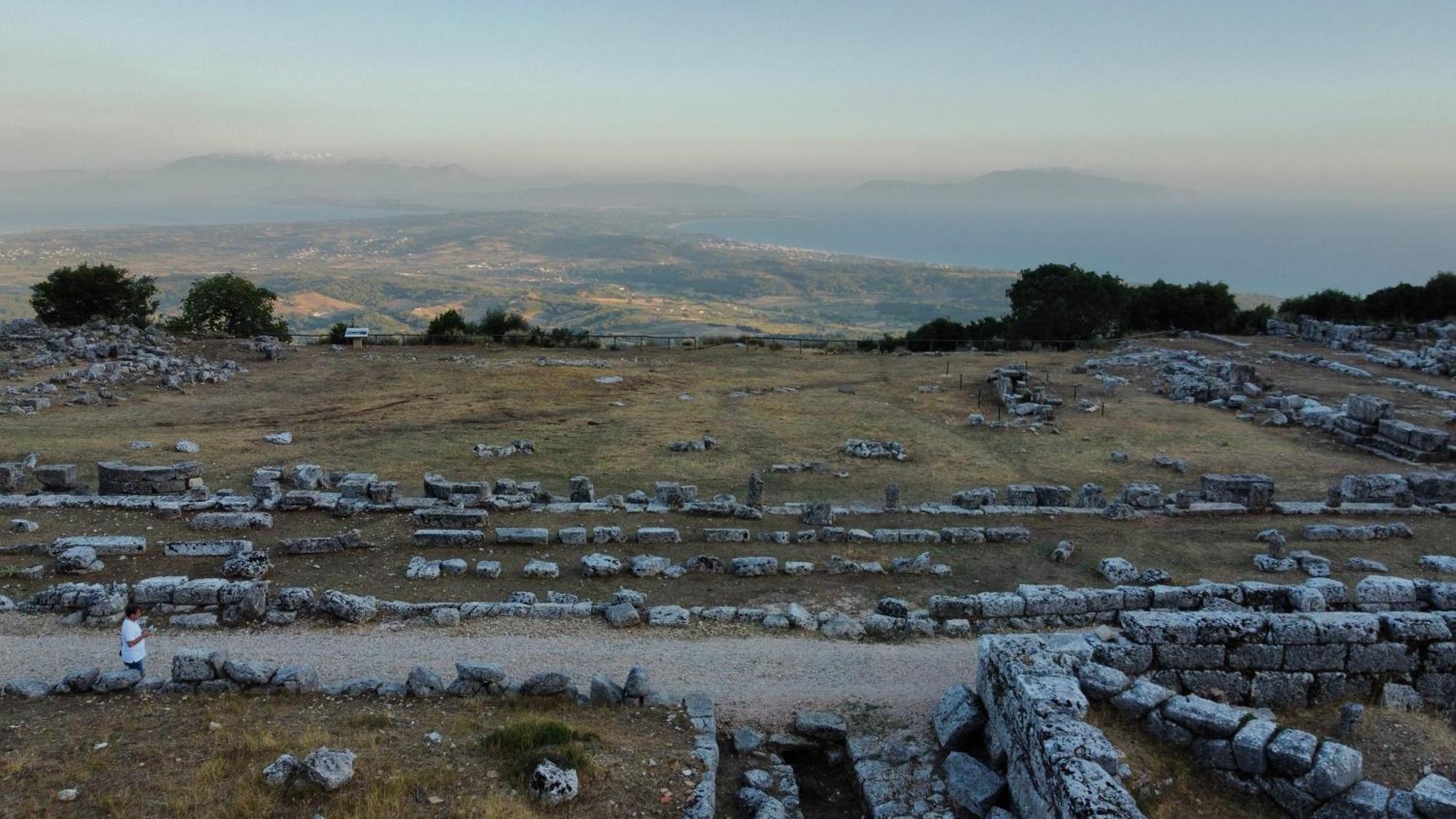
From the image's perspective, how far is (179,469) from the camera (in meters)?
19.6

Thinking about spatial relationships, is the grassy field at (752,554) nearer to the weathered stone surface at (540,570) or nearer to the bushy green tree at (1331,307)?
the weathered stone surface at (540,570)

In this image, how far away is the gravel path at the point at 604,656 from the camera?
1138 centimetres

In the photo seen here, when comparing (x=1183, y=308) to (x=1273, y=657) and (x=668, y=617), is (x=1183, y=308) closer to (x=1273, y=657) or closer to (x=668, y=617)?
(x=1273, y=657)

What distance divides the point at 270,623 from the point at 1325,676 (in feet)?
48.3

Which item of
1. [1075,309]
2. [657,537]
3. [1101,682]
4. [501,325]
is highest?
[1075,309]

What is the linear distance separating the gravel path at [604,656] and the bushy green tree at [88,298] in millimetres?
38061

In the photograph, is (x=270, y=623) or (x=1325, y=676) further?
(x=270, y=623)

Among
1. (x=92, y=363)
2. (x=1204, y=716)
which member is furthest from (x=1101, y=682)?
(x=92, y=363)

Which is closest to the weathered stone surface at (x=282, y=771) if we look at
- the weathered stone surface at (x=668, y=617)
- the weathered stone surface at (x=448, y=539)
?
the weathered stone surface at (x=668, y=617)

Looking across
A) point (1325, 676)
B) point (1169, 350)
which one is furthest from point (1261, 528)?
point (1169, 350)

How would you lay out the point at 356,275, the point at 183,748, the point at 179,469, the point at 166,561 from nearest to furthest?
the point at 183,748 → the point at 166,561 → the point at 179,469 → the point at 356,275

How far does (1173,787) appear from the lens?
28.4 ft

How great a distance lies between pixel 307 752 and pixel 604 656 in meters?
4.22

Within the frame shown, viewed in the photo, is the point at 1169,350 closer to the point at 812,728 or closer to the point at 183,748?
the point at 812,728
